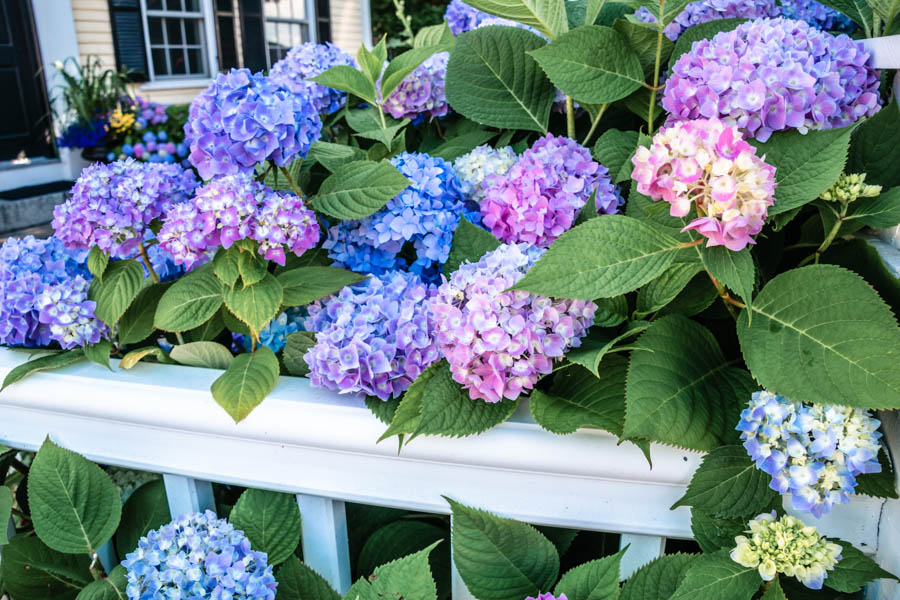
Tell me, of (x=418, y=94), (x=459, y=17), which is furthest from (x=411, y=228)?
(x=459, y=17)

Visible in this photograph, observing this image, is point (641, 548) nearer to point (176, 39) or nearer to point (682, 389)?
point (682, 389)

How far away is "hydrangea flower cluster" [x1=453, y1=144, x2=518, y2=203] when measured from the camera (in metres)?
1.02

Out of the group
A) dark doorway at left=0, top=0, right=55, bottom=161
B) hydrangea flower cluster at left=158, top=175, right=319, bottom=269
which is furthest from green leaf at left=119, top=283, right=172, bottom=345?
dark doorway at left=0, top=0, right=55, bottom=161

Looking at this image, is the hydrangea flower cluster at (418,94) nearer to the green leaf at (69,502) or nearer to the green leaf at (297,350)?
the green leaf at (297,350)

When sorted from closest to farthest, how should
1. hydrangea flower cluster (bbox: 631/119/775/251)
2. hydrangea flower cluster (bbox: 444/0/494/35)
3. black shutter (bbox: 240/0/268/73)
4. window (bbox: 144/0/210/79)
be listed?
hydrangea flower cluster (bbox: 631/119/775/251)
hydrangea flower cluster (bbox: 444/0/494/35)
window (bbox: 144/0/210/79)
black shutter (bbox: 240/0/268/73)

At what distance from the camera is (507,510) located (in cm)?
74

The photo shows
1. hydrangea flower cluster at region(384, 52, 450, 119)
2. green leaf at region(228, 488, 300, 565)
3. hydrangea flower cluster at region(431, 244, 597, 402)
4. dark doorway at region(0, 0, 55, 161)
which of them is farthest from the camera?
dark doorway at region(0, 0, 55, 161)

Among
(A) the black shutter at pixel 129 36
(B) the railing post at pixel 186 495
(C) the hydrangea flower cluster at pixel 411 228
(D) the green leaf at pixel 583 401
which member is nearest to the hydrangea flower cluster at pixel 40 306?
(B) the railing post at pixel 186 495

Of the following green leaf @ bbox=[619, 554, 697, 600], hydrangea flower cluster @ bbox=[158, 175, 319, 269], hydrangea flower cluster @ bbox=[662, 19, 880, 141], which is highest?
hydrangea flower cluster @ bbox=[662, 19, 880, 141]

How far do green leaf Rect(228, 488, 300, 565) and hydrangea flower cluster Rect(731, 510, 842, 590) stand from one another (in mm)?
470

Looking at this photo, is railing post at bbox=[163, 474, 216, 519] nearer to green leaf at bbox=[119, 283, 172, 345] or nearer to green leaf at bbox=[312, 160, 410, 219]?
green leaf at bbox=[119, 283, 172, 345]

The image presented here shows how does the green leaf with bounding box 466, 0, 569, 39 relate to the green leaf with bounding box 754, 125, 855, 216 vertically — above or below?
above

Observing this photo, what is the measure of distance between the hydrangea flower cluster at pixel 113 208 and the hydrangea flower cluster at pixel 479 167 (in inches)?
15.9

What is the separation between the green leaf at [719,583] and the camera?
0.62m
